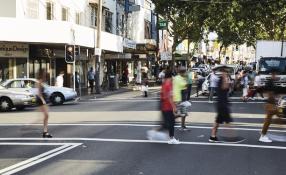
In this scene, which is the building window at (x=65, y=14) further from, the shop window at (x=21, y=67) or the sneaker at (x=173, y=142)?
the sneaker at (x=173, y=142)

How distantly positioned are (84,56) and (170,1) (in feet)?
45.5

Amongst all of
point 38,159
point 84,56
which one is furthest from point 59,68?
point 38,159

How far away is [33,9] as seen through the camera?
33781mm

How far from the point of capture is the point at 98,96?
111 feet

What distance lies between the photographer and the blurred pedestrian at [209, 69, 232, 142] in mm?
13195

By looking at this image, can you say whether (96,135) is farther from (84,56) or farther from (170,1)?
(170,1)

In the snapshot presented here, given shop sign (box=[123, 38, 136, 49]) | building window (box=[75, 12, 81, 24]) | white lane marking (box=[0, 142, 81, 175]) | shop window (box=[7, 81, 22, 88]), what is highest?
building window (box=[75, 12, 81, 24])

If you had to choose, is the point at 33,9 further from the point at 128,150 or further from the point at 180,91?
the point at 128,150

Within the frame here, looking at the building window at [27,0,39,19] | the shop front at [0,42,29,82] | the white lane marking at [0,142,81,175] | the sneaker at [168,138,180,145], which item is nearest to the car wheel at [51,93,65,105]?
the shop front at [0,42,29,82]

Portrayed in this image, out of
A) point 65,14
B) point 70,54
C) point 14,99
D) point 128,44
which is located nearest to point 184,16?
point 128,44

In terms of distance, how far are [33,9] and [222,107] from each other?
22.8 metres

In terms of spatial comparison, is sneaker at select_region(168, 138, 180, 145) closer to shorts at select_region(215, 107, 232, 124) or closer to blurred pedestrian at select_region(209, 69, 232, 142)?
blurred pedestrian at select_region(209, 69, 232, 142)

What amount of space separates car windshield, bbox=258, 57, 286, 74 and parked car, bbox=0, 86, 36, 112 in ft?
42.8

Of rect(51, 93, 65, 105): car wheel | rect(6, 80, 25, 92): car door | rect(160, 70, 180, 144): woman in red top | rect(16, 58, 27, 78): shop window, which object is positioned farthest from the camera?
rect(16, 58, 27, 78): shop window
